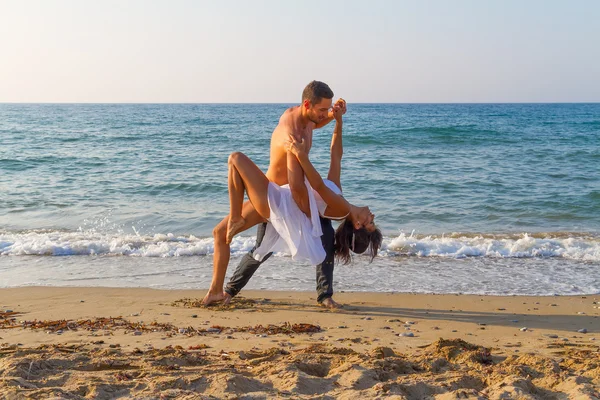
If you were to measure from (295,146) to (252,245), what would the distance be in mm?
3509

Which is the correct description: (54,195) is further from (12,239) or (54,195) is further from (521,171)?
(521,171)

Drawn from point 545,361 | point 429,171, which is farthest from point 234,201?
point 429,171

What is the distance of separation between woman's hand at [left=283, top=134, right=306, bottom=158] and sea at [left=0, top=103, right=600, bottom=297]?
1.83 meters

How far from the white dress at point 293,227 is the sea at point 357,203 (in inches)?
47.2

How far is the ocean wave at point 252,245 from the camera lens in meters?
7.81

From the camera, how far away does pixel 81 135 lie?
26578 millimetres

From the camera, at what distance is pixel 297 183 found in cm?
488

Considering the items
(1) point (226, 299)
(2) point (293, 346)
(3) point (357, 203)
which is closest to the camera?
(2) point (293, 346)

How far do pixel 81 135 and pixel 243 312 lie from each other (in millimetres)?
23464

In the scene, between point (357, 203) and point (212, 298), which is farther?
point (357, 203)

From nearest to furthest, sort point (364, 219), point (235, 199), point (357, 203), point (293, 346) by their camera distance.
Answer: point (293, 346) < point (235, 199) < point (364, 219) < point (357, 203)

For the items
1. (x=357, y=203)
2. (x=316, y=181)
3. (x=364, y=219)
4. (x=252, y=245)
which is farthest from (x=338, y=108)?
(x=357, y=203)

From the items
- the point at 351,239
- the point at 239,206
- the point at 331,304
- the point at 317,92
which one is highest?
the point at 317,92

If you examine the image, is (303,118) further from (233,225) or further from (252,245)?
(252,245)
